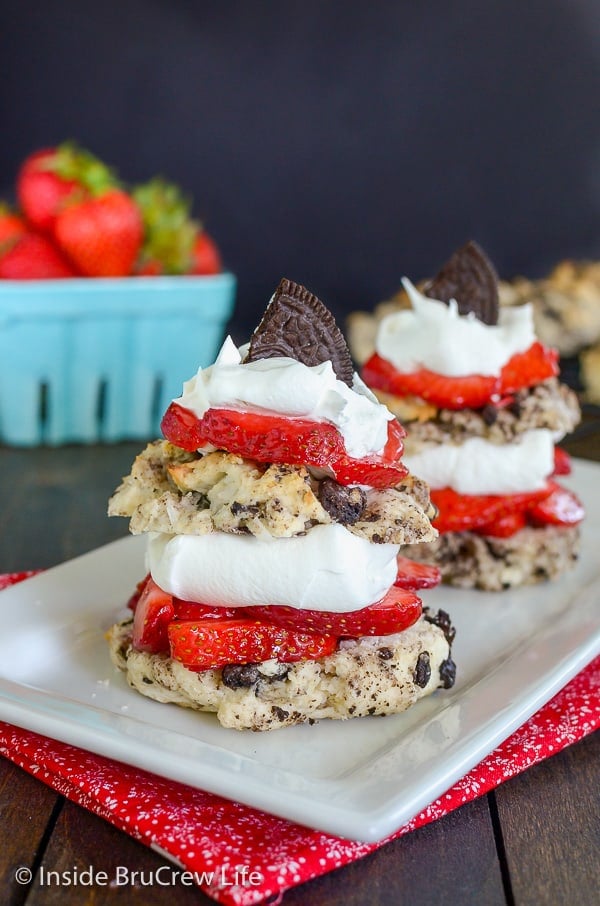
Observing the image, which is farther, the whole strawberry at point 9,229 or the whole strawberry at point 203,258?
the whole strawberry at point 203,258

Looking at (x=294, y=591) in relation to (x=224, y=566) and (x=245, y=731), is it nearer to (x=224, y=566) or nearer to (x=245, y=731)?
(x=224, y=566)

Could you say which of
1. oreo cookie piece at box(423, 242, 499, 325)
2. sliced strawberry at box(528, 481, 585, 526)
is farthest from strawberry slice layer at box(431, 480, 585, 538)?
oreo cookie piece at box(423, 242, 499, 325)

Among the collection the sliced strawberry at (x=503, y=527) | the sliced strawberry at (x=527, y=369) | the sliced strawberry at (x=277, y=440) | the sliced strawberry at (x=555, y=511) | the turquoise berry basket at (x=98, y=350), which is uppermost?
the sliced strawberry at (x=277, y=440)

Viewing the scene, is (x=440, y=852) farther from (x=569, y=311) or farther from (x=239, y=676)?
(x=569, y=311)

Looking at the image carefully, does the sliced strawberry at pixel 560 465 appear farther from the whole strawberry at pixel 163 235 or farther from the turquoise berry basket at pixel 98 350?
the whole strawberry at pixel 163 235

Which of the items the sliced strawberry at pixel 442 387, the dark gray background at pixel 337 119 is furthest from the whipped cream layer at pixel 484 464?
the dark gray background at pixel 337 119

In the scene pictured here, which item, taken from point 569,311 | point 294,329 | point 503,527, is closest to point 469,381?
point 503,527

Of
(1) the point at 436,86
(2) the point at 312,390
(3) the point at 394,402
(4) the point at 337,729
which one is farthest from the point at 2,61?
(4) the point at 337,729
